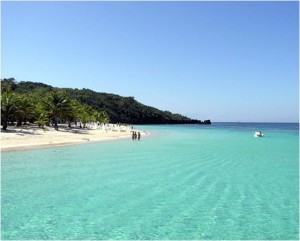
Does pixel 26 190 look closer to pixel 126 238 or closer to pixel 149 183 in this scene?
pixel 149 183

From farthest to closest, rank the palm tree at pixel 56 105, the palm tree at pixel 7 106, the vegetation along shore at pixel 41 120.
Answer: the palm tree at pixel 56 105
the palm tree at pixel 7 106
the vegetation along shore at pixel 41 120

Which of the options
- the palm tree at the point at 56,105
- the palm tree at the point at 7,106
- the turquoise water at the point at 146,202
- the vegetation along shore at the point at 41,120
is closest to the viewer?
the turquoise water at the point at 146,202

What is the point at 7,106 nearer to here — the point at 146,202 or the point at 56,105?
the point at 56,105

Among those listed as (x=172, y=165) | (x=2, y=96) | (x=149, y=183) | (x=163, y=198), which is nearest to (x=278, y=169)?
(x=172, y=165)

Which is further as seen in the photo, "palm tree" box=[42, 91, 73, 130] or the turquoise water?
"palm tree" box=[42, 91, 73, 130]

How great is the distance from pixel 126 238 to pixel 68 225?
86.0 inches

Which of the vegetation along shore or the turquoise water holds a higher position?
the vegetation along shore

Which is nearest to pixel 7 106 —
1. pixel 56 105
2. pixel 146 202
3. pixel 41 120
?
pixel 41 120

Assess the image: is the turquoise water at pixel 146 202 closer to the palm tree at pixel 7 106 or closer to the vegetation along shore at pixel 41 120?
the vegetation along shore at pixel 41 120

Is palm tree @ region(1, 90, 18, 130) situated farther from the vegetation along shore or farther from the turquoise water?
the turquoise water

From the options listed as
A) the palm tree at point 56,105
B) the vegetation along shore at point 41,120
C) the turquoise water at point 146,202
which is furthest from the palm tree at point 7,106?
the turquoise water at point 146,202

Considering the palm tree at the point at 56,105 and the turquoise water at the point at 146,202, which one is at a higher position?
the palm tree at the point at 56,105

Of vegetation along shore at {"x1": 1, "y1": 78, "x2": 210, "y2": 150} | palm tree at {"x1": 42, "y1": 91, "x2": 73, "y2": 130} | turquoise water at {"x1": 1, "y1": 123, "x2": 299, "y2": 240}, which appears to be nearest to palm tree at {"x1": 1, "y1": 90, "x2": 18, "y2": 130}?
vegetation along shore at {"x1": 1, "y1": 78, "x2": 210, "y2": 150}

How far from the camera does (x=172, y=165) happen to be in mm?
26000
